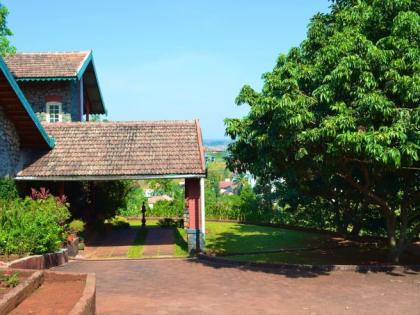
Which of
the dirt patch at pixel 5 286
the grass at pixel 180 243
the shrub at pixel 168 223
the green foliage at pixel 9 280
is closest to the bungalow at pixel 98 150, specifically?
the grass at pixel 180 243

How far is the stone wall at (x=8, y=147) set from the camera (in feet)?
52.2

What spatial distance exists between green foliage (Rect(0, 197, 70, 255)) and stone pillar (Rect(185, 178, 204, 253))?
4.49 m

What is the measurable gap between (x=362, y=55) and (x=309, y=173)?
14.5ft

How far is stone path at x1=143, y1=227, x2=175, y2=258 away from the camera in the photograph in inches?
683

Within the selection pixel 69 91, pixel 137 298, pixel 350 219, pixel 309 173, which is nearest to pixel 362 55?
pixel 309 173

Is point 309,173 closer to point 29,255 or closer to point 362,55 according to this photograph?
point 362,55

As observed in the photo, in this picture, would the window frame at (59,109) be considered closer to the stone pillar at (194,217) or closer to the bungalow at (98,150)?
the bungalow at (98,150)

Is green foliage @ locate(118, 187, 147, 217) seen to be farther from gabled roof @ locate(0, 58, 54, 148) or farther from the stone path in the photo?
gabled roof @ locate(0, 58, 54, 148)

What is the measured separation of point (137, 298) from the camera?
10617 millimetres

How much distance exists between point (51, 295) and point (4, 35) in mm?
19718

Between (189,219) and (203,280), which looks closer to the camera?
(203,280)

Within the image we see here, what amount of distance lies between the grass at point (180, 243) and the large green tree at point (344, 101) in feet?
15.4

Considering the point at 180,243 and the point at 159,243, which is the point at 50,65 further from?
the point at 180,243

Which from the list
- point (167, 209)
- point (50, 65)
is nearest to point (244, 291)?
point (50, 65)
